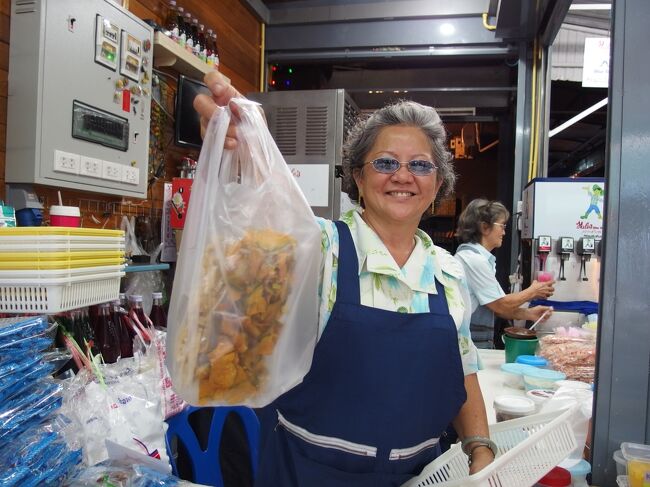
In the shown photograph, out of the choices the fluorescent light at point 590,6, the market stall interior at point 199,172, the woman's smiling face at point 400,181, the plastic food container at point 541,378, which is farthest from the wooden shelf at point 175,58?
the fluorescent light at point 590,6

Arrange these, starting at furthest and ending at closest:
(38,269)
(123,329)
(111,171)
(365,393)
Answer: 1. (111,171)
2. (123,329)
3. (38,269)
4. (365,393)

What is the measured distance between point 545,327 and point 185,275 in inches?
112

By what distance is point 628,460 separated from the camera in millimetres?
1163

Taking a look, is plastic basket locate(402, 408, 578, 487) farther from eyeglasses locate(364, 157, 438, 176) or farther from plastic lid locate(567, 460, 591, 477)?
eyeglasses locate(364, 157, 438, 176)

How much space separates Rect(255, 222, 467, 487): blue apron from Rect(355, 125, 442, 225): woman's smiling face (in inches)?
6.5

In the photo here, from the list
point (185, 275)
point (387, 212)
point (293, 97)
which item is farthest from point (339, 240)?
point (293, 97)

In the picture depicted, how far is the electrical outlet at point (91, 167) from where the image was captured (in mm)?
2133

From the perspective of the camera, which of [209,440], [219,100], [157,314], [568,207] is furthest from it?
[568,207]

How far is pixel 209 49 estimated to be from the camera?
343 cm

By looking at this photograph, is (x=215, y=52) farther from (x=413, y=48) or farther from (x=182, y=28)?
(x=413, y=48)

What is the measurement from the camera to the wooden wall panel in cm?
201

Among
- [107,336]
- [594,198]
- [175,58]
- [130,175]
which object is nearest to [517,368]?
[594,198]

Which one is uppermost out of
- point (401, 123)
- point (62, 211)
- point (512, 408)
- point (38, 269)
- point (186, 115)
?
point (186, 115)

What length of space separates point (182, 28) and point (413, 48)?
82.0 inches
